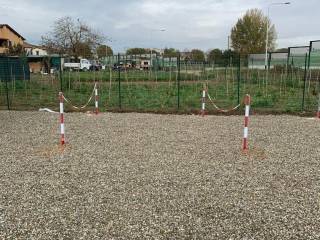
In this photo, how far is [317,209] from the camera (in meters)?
4.29

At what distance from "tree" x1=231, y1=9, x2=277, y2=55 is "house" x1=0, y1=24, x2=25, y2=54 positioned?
119 feet

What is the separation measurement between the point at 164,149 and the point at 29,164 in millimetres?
2771

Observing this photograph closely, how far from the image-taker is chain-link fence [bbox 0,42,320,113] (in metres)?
14.0

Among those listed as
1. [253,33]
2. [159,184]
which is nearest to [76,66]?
[159,184]

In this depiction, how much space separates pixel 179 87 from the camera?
14969mm

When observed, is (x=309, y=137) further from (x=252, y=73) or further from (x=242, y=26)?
(x=242, y=26)

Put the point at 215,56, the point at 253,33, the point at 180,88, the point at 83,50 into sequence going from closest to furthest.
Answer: the point at 180,88 → the point at 215,56 → the point at 83,50 → the point at 253,33

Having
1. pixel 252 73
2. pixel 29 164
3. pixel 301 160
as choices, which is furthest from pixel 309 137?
pixel 252 73

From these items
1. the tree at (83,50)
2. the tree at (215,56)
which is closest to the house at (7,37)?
the tree at (83,50)

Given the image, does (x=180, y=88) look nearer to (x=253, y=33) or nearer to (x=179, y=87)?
(x=179, y=87)

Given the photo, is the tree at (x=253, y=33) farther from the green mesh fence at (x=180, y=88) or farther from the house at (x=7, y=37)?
the house at (x=7, y=37)

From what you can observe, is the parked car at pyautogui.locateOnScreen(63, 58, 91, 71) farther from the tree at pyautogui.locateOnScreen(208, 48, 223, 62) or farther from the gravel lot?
the gravel lot

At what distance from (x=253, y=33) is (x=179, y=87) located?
39598 mm

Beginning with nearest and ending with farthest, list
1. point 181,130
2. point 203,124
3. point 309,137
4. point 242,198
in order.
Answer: point 242,198, point 309,137, point 181,130, point 203,124
